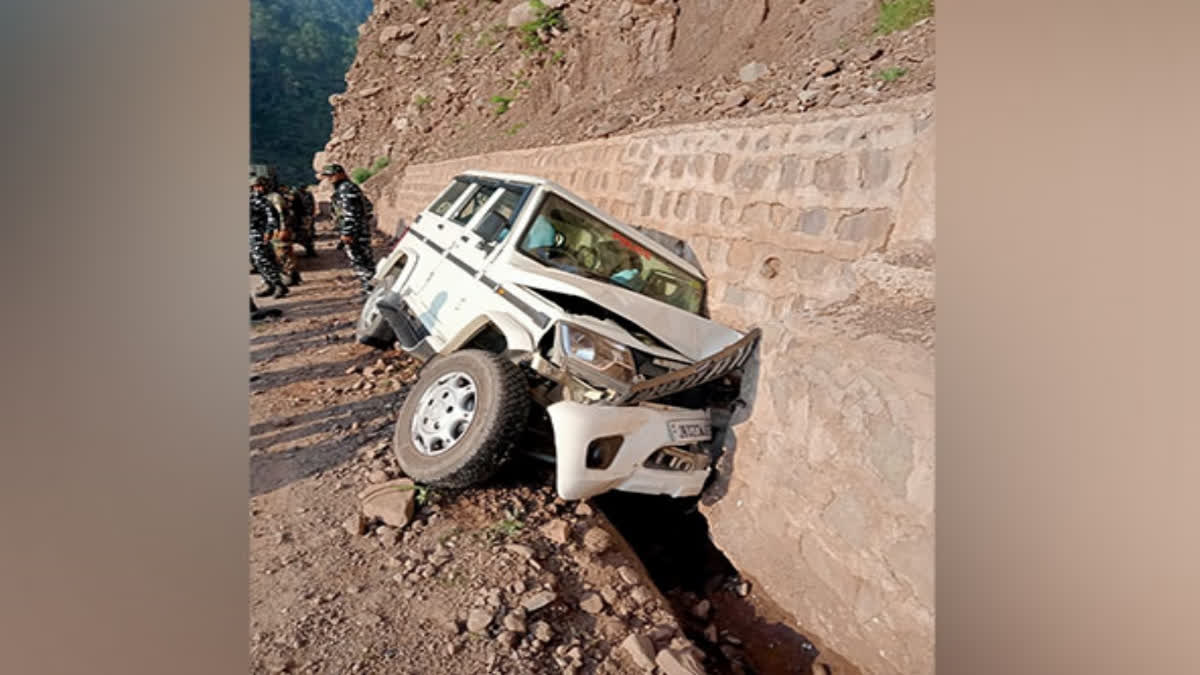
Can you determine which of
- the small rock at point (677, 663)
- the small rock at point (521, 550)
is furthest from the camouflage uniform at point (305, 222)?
the small rock at point (677, 663)

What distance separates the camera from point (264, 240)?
4.74 metres

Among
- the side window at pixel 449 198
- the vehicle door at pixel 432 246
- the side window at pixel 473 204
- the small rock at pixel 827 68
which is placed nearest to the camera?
the vehicle door at pixel 432 246

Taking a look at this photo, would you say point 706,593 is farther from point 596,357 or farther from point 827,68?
point 827,68

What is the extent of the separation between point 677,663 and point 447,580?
72 centimetres

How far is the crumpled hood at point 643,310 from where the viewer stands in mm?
2468

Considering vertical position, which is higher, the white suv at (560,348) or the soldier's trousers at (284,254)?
the white suv at (560,348)

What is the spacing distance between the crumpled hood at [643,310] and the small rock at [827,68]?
2.54m

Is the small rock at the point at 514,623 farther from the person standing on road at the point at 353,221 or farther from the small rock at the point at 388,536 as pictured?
the person standing on road at the point at 353,221

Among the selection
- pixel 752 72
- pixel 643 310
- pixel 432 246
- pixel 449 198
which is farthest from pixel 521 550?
pixel 752 72

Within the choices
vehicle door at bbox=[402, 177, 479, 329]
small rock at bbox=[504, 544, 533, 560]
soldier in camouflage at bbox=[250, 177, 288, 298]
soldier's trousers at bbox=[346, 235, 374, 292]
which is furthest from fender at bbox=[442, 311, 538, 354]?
soldier in camouflage at bbox=[250, 177, 288, 298]

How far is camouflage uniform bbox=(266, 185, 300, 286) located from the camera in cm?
499
